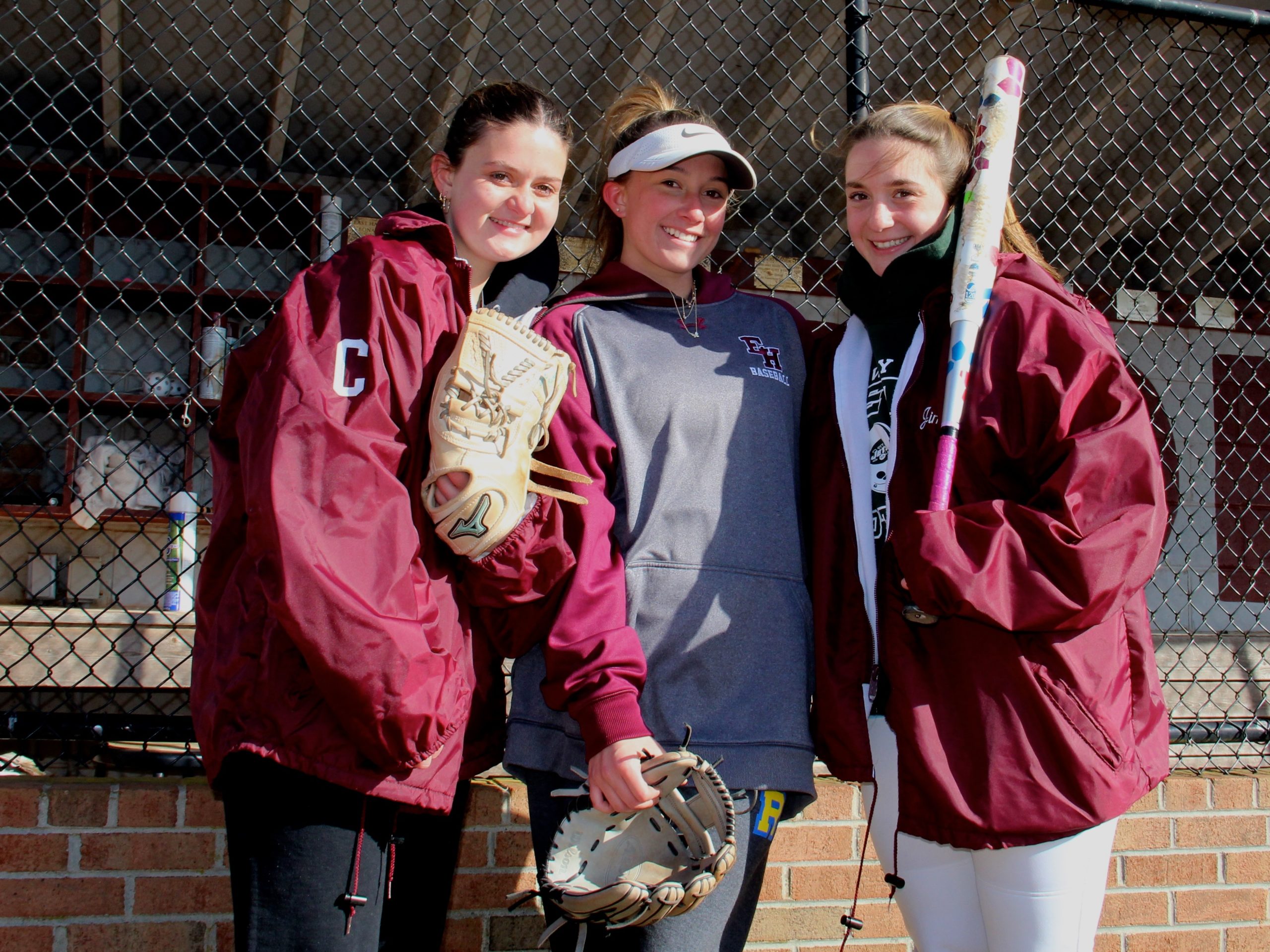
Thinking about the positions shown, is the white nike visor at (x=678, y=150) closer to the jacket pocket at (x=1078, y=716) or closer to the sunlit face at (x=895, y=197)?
the sunlit face at (x=895, y=197)

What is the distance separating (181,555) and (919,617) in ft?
10.6

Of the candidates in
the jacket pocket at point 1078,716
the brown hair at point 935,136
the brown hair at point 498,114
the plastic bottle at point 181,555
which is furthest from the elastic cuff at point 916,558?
the plastic bottle at point 181,555

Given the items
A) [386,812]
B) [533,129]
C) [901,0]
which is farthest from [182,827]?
[901,0]

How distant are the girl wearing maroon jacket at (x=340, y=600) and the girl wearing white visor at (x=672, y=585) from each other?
0.12 m

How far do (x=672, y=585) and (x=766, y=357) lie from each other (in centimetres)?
49

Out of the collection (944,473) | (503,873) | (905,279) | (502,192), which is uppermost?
(502,192)

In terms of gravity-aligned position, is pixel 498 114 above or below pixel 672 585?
above

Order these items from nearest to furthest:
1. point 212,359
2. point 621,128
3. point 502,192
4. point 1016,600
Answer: point 1016,600
point 502,192
point 621,128
point 212,359

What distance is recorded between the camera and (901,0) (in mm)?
4504

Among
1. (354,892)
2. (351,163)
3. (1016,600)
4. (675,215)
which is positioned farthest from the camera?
(351,163)

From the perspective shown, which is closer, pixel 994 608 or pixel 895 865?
pixel 994 608

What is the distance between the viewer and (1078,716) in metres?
1.56

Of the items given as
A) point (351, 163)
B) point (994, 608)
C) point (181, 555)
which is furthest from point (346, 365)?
point (351, 163)

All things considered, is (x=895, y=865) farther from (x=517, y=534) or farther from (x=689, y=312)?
(x=689, y=312)
